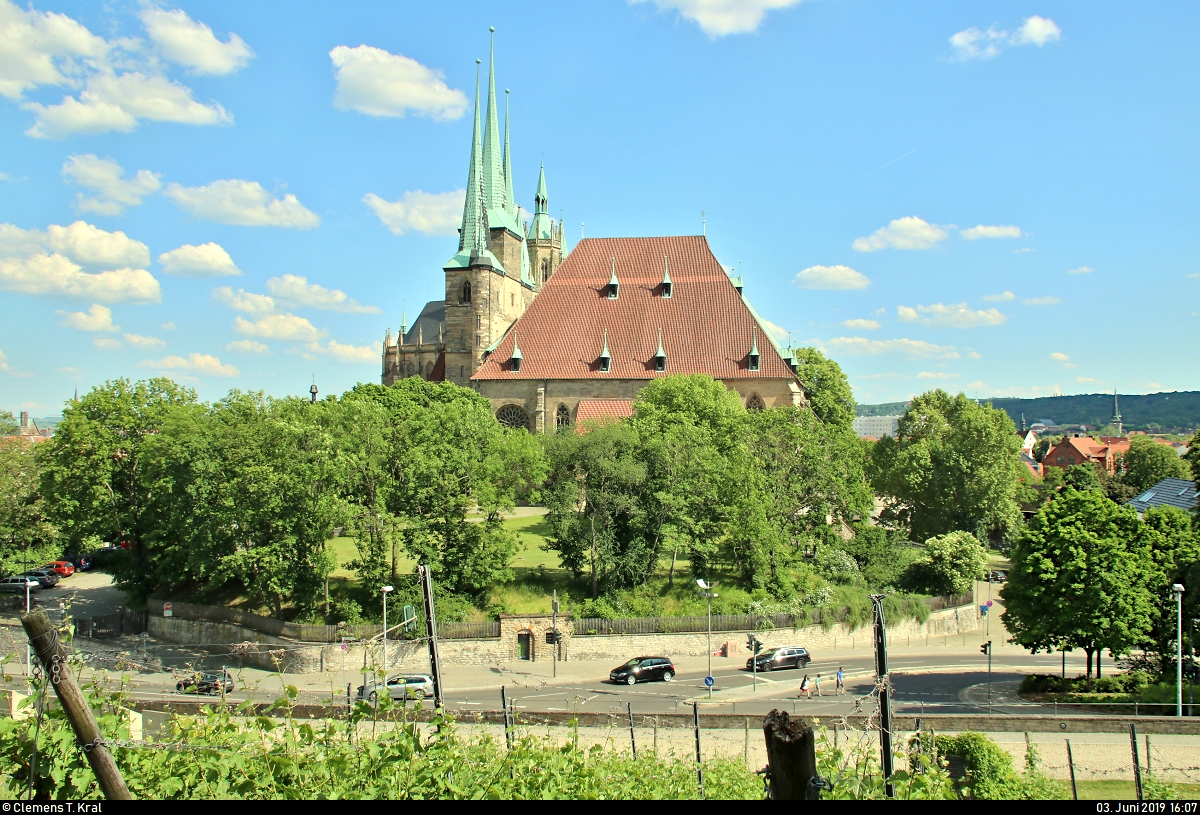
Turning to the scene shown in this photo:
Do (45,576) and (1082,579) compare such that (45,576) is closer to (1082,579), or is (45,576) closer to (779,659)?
(779,659)

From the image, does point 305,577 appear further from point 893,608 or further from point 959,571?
point 959,571

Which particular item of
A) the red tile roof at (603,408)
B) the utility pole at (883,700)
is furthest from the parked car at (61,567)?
the utility pole at (883,700)

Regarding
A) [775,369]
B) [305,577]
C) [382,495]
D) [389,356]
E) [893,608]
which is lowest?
[893,608]

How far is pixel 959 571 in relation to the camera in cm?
4719

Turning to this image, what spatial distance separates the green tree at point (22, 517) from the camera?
46844 mm

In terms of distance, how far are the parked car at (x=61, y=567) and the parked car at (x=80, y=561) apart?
110cm

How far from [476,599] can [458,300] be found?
110ft

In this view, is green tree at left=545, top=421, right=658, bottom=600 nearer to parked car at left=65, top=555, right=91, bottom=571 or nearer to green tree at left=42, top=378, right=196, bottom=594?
green tree at left=42, top=378, right=196, bottom=594

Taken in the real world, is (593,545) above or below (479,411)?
below

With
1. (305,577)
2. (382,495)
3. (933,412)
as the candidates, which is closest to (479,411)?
(382,495)

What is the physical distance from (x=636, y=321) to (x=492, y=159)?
72.2 feet

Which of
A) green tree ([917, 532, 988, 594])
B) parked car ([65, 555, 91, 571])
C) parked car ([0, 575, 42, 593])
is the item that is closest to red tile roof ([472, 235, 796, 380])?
green tree ([917, 532, 988, 594])

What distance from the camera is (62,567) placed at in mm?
53969

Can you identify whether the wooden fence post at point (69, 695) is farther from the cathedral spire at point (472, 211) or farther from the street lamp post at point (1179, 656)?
the cathedral spire at point (472, 211)
